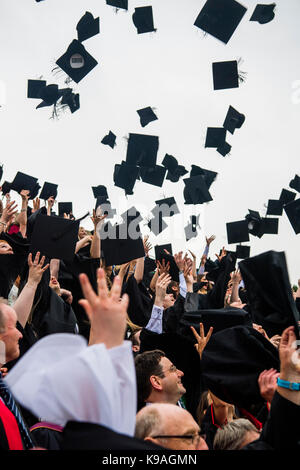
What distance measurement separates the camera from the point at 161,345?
3.61 m

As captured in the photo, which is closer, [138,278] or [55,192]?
[138,278]

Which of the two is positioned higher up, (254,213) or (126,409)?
(254,213)

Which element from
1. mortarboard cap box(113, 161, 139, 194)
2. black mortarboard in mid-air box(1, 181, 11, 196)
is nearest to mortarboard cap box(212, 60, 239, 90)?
mortarboard cap box(113, 161, 139, 194)

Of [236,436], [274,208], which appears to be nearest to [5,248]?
[236,436]

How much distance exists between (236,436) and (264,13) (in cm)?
721

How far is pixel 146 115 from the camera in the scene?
9109mm

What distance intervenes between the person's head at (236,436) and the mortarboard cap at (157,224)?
562cm

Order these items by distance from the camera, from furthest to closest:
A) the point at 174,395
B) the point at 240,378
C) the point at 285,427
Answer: the point at 174,395 → the point at 240,378 → the point at 285,427

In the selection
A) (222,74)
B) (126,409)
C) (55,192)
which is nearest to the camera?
(126,409)

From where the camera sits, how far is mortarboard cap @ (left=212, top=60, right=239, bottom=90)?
7.52m

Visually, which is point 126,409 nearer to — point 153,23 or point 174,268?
point 174,268

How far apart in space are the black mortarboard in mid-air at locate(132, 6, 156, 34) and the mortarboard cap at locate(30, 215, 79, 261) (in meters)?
4.76

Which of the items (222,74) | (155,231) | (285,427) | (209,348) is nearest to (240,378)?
(209,348)

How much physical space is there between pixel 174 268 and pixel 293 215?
2.72 meters
